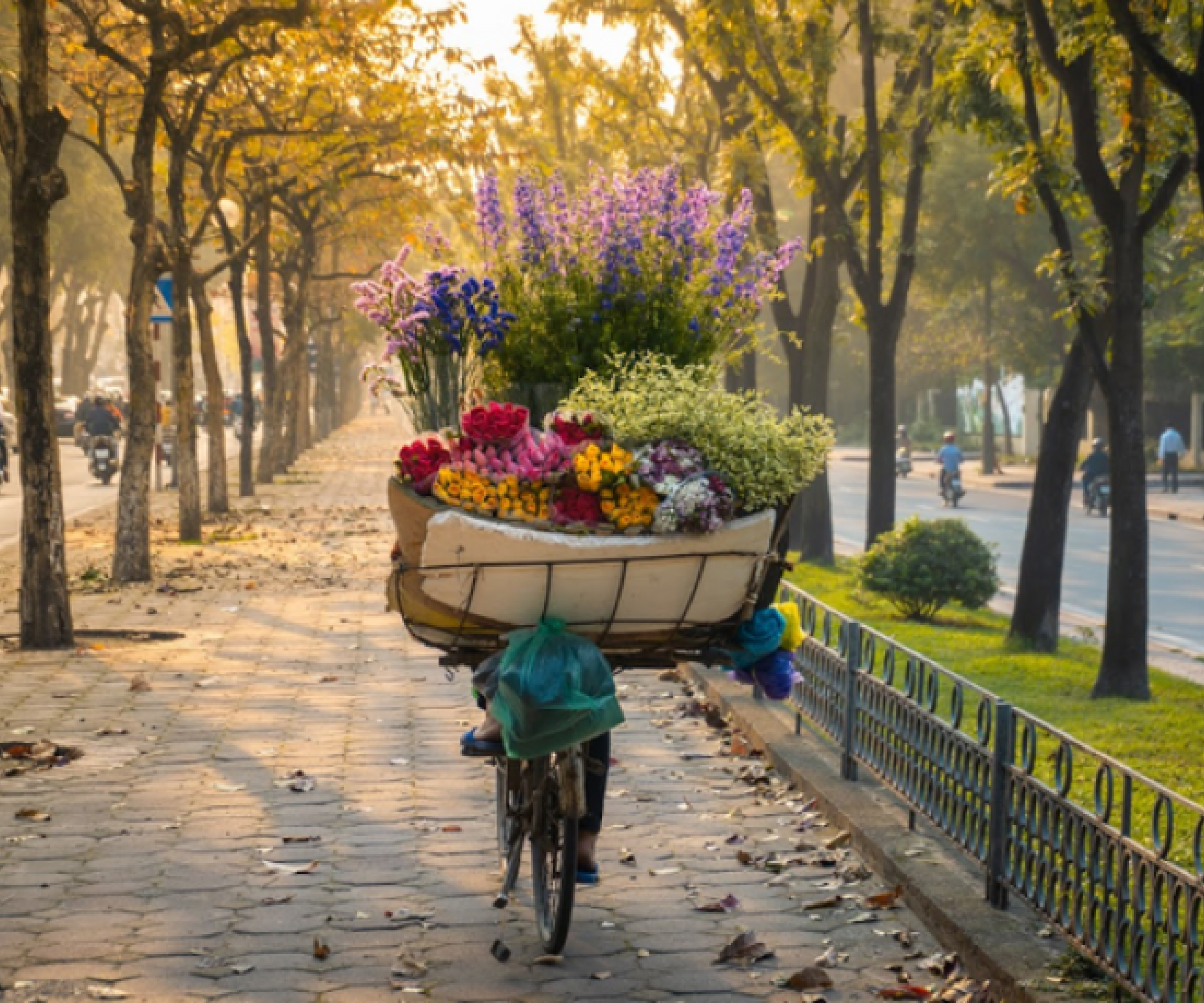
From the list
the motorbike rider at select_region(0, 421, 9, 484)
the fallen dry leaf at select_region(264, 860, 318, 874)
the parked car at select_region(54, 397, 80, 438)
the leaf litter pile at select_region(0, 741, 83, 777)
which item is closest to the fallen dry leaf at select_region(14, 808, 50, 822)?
the leaf litter pile at select_region(0, 741, 83, 777)

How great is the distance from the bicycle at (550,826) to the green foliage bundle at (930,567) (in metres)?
10.7

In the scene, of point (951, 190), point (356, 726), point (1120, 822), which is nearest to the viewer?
point (1120, 822)

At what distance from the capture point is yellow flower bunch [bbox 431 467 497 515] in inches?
221

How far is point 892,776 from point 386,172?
3159 centimetres

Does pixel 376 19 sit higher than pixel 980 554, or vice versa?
pixel 376 19

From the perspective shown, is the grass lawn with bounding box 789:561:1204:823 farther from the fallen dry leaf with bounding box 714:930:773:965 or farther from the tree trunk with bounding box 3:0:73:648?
the tree trunk with bounding box 3:0:73:648

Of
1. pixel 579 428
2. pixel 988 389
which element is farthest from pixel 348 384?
pixel 579 428

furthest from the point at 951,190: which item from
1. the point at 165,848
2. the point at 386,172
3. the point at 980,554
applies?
the point at 165,848

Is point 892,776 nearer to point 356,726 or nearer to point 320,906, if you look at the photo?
point 320,906

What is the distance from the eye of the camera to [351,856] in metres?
7.23

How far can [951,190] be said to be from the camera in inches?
2088

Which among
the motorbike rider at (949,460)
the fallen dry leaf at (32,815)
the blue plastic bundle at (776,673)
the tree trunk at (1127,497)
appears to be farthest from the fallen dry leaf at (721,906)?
the motorbike rider at (949,460)

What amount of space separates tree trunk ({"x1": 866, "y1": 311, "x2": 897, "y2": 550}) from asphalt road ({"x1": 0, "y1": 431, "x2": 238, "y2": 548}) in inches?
345

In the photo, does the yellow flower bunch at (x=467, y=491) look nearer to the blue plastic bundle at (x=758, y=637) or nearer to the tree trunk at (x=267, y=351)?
the blue plastic bundle at (x=758, y=637)
